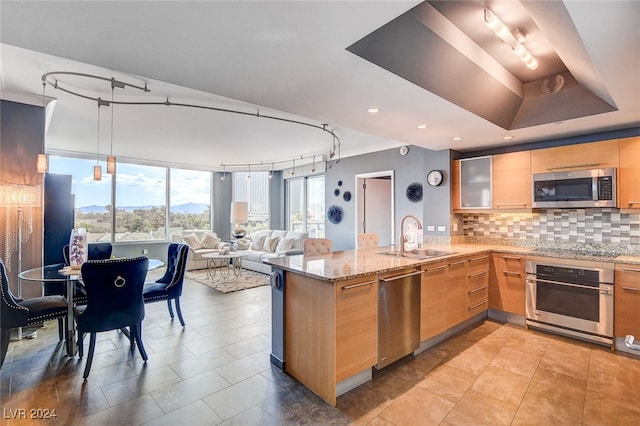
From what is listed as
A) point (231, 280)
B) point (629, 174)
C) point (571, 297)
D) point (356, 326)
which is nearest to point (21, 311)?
point (356, 326)

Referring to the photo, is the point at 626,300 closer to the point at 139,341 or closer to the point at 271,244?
the point at 139,341

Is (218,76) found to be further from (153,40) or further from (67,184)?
(67,184)

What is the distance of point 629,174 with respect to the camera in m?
3.15

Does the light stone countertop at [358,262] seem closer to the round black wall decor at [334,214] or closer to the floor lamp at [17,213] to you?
the floor lamp at [17,213]

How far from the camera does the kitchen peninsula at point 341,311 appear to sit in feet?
7.18

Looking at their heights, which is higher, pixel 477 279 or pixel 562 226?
pixel 562 226

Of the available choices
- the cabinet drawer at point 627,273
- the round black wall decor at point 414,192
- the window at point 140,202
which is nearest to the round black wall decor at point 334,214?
the round black wall decor at point 414,192

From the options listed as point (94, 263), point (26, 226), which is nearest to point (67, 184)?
point (26, 226)

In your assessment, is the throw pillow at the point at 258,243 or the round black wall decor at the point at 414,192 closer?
the round black wall decor at the point at 414,192

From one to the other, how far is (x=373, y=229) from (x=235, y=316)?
11.1ft

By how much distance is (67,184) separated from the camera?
4.50 meters

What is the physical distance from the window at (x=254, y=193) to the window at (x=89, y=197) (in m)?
3.03

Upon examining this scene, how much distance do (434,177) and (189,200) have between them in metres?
6.36

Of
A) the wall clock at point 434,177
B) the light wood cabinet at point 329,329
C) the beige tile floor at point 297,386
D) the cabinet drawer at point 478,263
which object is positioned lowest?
the beige tile floor at point 297,386
